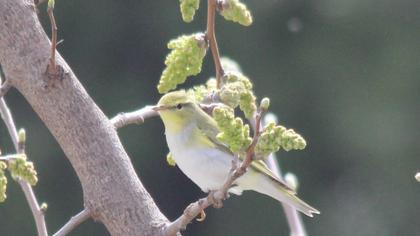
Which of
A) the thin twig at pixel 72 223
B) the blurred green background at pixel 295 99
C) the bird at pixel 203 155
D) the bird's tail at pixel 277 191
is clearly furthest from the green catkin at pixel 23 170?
the blurred green background at pixel 295 99

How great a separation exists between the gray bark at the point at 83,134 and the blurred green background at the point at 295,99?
25.1 ft

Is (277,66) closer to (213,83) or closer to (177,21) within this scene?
(177,21)

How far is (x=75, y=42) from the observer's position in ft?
34.5

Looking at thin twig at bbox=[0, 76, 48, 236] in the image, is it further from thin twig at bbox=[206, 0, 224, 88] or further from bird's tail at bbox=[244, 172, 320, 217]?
bird's tail at bbox=[244, 172, 320, 217]

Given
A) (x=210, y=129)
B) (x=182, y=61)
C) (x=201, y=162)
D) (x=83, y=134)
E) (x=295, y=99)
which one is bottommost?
(x=83, y=134)

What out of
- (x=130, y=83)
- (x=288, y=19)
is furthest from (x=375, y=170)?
(x=130, y=83)

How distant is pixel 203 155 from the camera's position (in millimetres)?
2723

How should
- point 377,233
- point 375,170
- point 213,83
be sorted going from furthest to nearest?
point 375,170 < point 377,233 < point 213,83

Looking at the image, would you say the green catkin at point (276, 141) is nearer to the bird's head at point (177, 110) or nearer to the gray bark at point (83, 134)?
the gray bark at point (83, 134)

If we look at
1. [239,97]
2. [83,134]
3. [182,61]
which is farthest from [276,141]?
[83,134]

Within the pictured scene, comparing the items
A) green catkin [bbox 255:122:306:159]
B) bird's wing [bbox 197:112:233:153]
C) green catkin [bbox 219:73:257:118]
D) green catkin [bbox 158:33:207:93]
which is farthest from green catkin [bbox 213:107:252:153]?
bird's wing [bbox 197:112:233:153]

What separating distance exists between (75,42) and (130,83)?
23.2 inches

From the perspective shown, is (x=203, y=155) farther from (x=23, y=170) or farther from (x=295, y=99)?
(x=295, y=99)

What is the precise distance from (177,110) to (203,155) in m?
0.18
